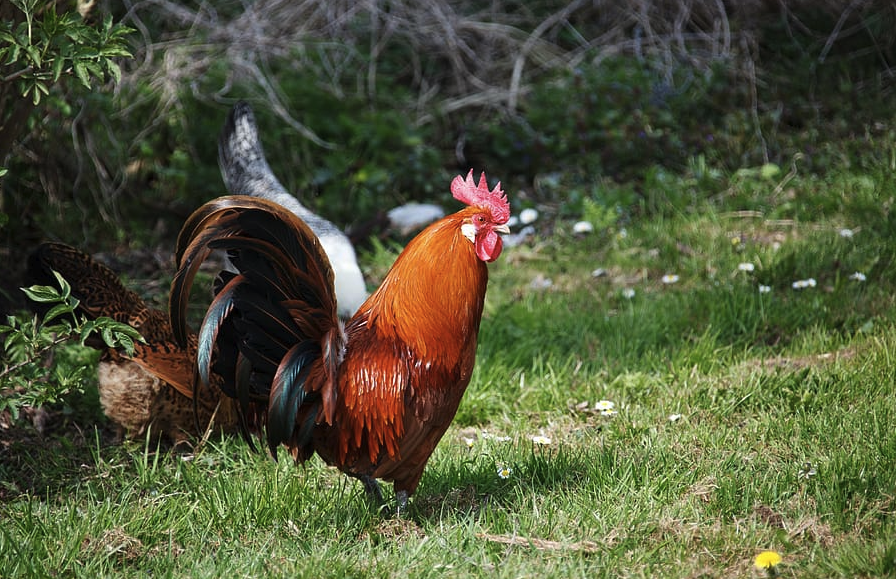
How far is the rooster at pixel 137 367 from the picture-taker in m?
3.98

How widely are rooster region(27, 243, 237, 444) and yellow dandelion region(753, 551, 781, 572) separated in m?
2.43

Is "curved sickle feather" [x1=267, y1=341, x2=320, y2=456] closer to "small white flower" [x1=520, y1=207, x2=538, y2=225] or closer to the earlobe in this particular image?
the earlobe

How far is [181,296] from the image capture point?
109 inches

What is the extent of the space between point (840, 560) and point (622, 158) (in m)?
5.28

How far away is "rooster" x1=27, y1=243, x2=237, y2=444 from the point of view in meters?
3.98

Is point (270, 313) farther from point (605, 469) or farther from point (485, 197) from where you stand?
point (605, 469)

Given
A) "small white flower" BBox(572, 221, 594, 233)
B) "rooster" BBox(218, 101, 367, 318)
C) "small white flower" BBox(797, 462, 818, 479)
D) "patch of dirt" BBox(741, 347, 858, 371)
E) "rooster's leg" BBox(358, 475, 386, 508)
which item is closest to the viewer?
"small white flower" BBox(797, 462, 818, 479)

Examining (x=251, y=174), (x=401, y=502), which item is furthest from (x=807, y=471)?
(x=251, y=174)

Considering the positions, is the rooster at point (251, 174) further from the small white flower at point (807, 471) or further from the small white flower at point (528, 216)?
the small white flower at point (807, 471)

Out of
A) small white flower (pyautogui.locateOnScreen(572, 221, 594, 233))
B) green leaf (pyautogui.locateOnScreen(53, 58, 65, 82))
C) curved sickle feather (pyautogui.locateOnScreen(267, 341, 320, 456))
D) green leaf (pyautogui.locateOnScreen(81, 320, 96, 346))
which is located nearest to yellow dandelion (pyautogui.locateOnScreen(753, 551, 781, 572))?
curved sickle feather (pyautogui.locateOnScreen(267, 341, 320, 456))

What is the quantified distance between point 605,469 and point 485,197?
1271 millimetres

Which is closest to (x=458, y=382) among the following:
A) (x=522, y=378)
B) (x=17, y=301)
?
(x=522, y=378)

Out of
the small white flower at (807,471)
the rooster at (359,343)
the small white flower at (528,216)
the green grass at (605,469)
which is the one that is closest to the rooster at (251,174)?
the green grass at (605,469)

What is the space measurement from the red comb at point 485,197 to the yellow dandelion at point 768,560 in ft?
4.67
